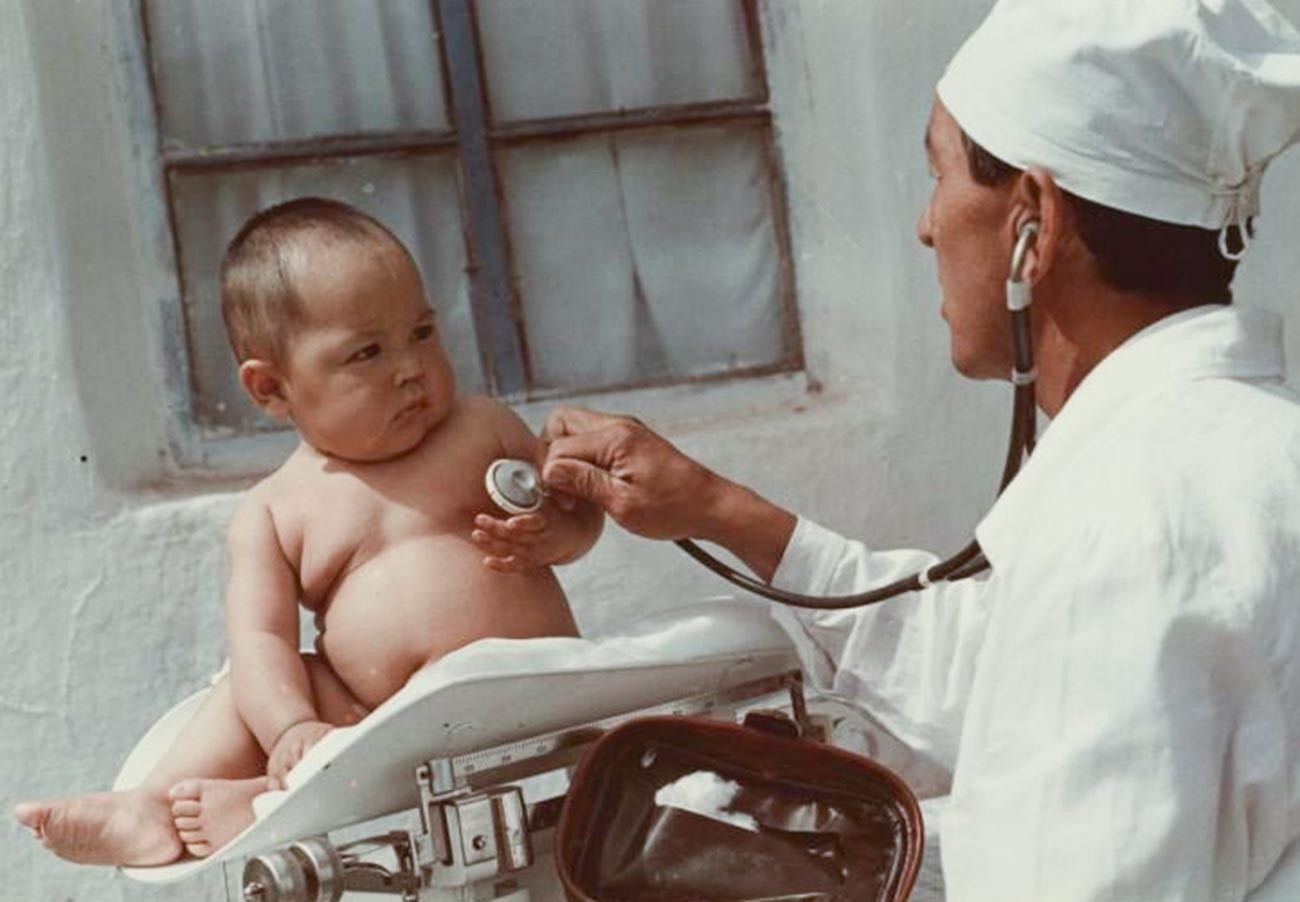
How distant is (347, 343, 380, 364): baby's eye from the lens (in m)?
2.59

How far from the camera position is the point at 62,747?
3135mm

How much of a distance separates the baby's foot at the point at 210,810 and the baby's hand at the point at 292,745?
0.02 meters

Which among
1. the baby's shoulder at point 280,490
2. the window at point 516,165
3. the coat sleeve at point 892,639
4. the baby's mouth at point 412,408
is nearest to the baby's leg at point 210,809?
the baby's shoulder at point 280,490

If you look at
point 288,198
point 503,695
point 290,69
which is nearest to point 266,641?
point 503,695

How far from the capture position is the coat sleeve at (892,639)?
2602 mm

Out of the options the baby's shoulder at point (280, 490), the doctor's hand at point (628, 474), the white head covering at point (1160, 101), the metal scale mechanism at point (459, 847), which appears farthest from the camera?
the baby's shoulder at point (280, 490)

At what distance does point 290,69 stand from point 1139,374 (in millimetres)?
1662

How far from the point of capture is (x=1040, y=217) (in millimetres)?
2133

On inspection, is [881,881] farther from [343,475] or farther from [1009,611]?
[343,475]

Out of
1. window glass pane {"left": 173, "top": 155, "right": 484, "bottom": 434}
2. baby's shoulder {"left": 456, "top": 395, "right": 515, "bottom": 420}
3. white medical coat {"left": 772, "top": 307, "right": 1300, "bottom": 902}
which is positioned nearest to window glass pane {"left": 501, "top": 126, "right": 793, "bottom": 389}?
window glass pane {"left": 173, "top": 155, "right": 484, "bottom": 434}

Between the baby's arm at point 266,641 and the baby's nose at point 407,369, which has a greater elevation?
the baby's nose at point 407,369

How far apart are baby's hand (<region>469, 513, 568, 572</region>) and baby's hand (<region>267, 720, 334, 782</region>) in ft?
0.89

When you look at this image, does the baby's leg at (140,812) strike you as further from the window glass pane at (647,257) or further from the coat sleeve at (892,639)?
the window glass pane at (647,257)

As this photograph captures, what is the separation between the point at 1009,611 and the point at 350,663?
0.95 m
